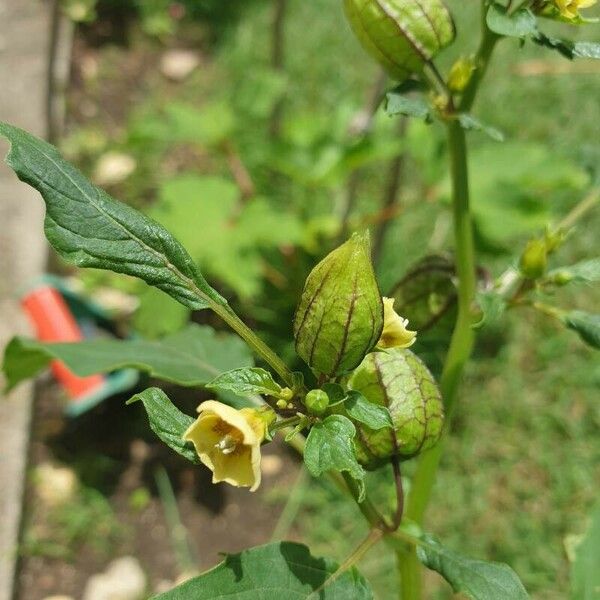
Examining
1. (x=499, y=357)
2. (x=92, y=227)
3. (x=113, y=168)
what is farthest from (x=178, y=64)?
(x=92, y=227)

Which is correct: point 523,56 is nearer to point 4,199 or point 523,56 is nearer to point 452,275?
Result: point 4,199

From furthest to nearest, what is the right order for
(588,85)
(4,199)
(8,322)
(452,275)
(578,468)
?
(588,85)
(4,199)
(8,322)
(578,468)
(452,275)

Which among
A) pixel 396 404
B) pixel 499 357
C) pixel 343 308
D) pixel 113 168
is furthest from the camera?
pixel 113 168

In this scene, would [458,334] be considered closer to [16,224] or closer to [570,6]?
[570,6]

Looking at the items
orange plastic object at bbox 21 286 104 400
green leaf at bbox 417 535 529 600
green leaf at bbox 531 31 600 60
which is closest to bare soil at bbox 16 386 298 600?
orange plastic object at bbox 21 286 104 400

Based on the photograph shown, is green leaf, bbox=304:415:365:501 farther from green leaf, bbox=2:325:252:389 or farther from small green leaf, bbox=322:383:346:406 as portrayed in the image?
green leaf, bbox=2:325:252:389

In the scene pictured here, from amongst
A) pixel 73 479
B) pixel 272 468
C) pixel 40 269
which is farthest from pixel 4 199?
pixel 272 468
